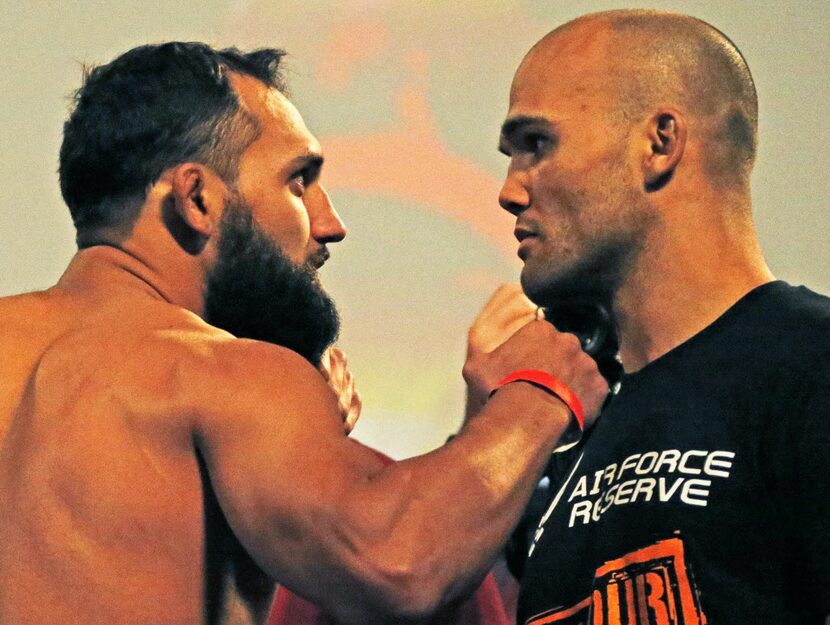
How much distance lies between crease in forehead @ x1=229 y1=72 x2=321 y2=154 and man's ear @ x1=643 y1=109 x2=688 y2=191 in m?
0.38

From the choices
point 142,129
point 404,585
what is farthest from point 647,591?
point 142,129

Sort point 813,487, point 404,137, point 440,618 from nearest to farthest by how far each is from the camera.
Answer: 1. point 813,487
2. point 440,618
3. point 404,137

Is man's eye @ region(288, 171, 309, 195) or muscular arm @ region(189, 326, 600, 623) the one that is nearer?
muscular arm @ region(189, 326, 600, 623)

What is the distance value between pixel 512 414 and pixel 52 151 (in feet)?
5.25

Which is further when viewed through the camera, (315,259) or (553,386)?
(315,259)

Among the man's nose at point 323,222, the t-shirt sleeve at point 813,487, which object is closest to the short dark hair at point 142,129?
the man's nose at point 323,222

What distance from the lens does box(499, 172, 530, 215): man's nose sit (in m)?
1.42

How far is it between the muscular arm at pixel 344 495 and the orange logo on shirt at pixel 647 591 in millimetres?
128

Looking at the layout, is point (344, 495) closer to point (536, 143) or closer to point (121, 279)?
point (121, 279)

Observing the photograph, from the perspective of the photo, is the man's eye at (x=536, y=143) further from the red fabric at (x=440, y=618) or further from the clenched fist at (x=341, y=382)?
the red fabric at (x=440, y=618)

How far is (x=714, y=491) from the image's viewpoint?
1.17 m

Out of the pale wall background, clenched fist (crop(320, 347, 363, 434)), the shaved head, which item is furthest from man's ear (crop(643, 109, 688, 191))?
the pale wall background

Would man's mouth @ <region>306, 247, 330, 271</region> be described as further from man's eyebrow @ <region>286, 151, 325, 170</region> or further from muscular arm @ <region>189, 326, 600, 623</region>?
muscular arm @ <region>189, 326, 600, 623</region>

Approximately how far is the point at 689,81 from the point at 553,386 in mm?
386
